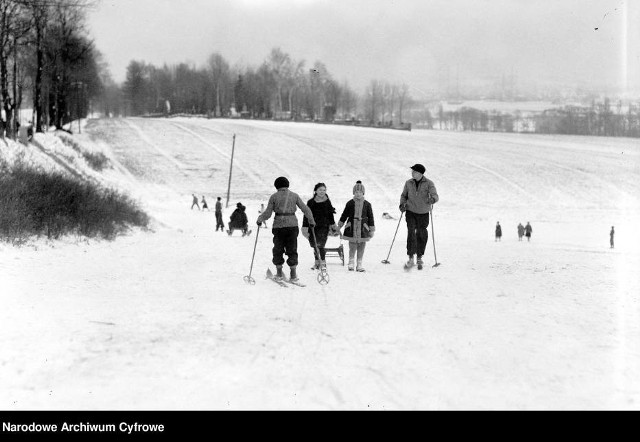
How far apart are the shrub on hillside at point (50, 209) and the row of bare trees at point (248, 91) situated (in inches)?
4045

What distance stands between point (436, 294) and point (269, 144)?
6413cm

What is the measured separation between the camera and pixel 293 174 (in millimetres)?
54938

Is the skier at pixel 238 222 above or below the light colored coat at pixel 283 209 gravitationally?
below

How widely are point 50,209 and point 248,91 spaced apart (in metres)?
123

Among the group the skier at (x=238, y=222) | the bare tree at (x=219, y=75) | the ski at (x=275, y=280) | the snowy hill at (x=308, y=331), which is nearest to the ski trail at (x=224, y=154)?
the skier at (x=238, y=222)

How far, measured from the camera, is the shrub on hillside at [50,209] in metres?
11.4

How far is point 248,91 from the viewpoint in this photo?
435 feet

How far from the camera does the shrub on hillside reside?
37.3 feet

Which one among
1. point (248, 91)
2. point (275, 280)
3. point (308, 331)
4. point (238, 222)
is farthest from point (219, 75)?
point (308, 331)

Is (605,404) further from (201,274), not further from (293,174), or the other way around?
(293,174)

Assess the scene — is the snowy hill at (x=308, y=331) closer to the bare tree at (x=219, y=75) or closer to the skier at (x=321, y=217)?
the skier at (x=321, y=217)

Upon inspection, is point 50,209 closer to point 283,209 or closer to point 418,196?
point 283,209

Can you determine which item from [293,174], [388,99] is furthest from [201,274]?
[388,99]
